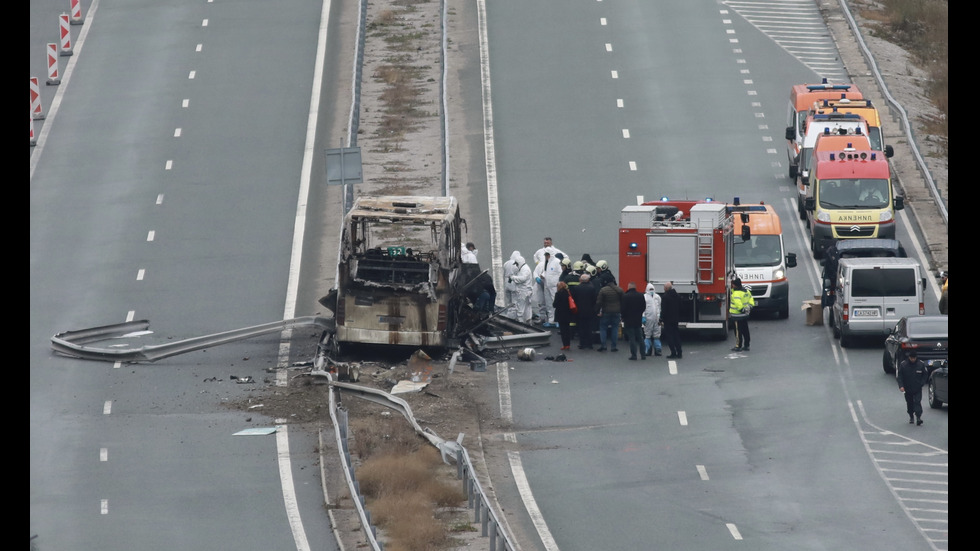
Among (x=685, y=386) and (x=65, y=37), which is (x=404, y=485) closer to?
(x=685, y=386)

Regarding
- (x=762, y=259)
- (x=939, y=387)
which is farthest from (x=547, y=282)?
(x=939, y=387)

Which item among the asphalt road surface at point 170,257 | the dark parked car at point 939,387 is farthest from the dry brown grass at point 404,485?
the dark parked car at point 939,387

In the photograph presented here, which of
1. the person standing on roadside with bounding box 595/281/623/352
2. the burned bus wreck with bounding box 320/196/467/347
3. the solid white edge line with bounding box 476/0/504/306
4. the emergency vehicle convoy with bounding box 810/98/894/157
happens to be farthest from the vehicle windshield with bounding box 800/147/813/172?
the burned bus wreck with bounding box 320/196/467/347

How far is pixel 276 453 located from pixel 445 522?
432cm

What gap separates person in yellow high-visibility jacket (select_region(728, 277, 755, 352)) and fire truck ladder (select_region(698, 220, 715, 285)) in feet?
1.75

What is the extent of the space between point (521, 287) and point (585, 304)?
1.86 metres

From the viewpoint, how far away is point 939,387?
28438 mm

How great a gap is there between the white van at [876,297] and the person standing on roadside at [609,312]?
4.18 metres

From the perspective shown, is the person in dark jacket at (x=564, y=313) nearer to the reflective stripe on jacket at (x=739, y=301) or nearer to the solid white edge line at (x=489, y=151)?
the reflective stripe on jacket at (x=739, y=301)

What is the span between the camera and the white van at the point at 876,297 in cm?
3250

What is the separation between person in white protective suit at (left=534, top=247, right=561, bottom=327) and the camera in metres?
34.2
